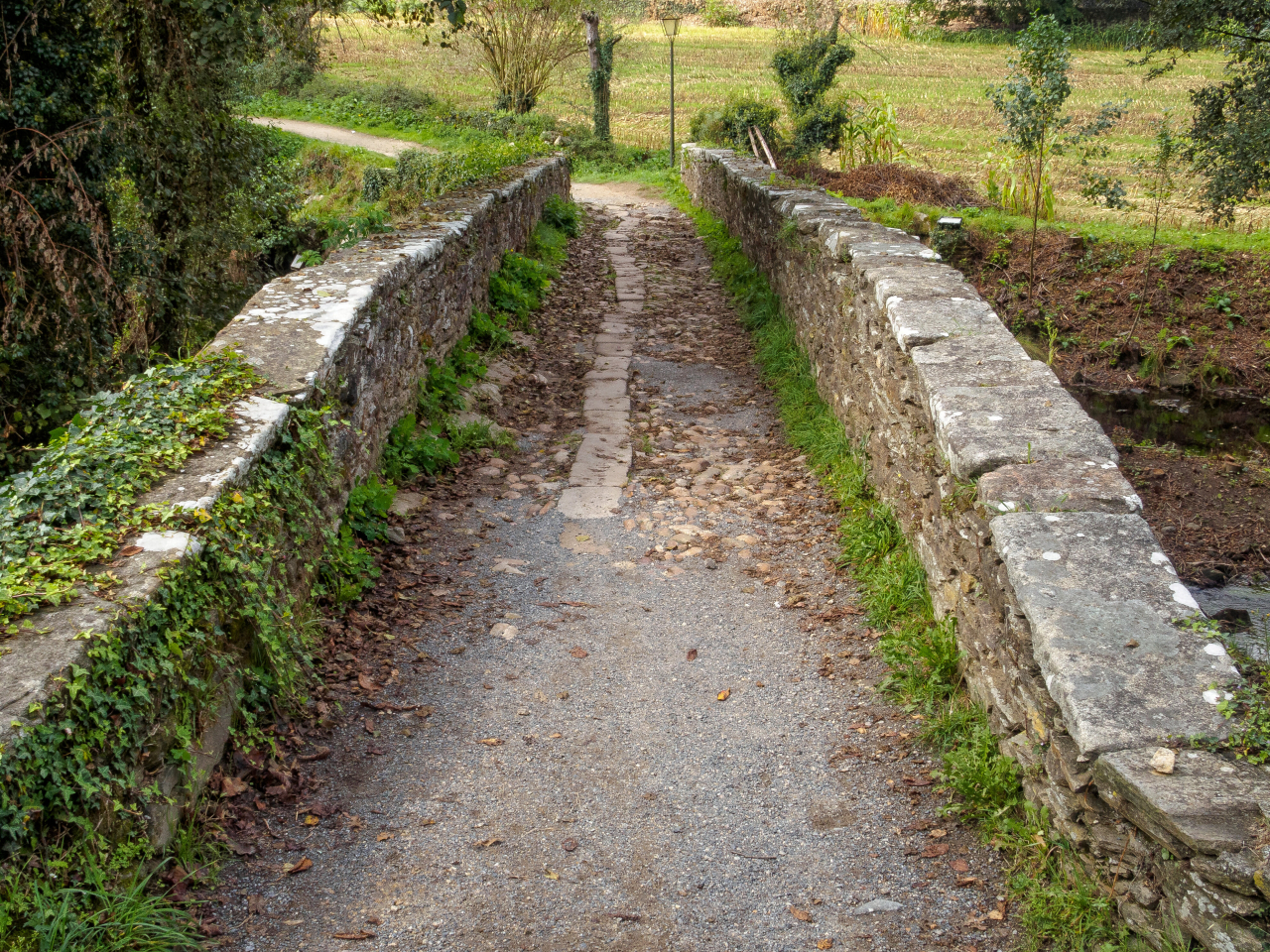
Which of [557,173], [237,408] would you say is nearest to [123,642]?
[237,408]

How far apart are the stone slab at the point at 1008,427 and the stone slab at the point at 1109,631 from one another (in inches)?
15.8

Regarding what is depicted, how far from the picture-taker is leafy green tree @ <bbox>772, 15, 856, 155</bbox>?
53.4 ft

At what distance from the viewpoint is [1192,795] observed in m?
2.03

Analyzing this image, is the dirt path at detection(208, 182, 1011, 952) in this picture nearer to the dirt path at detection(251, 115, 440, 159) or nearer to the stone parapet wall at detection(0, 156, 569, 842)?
the stone parapet wall at detection(0, 156, 569, 842)

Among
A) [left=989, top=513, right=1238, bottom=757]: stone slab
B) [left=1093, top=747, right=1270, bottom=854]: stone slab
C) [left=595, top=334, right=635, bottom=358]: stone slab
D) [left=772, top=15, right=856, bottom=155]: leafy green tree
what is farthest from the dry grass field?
[left=1093, top=747, right=1270, bottom=854]: stone slab

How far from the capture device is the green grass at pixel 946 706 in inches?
92.8

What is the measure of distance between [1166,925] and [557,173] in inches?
526

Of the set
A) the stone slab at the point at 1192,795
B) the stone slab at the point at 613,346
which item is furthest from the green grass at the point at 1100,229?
the stone slab at the point at 1192,795

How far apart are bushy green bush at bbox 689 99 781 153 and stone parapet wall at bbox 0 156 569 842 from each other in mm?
11074

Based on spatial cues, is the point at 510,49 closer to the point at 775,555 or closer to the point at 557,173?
the point at 557,173

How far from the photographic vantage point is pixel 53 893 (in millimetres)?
1963

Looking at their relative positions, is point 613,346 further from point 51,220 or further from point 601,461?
point 51,220

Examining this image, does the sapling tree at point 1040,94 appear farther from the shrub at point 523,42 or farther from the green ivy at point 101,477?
the shrub at point 523,42

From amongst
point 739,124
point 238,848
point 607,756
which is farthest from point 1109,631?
point 739,124
